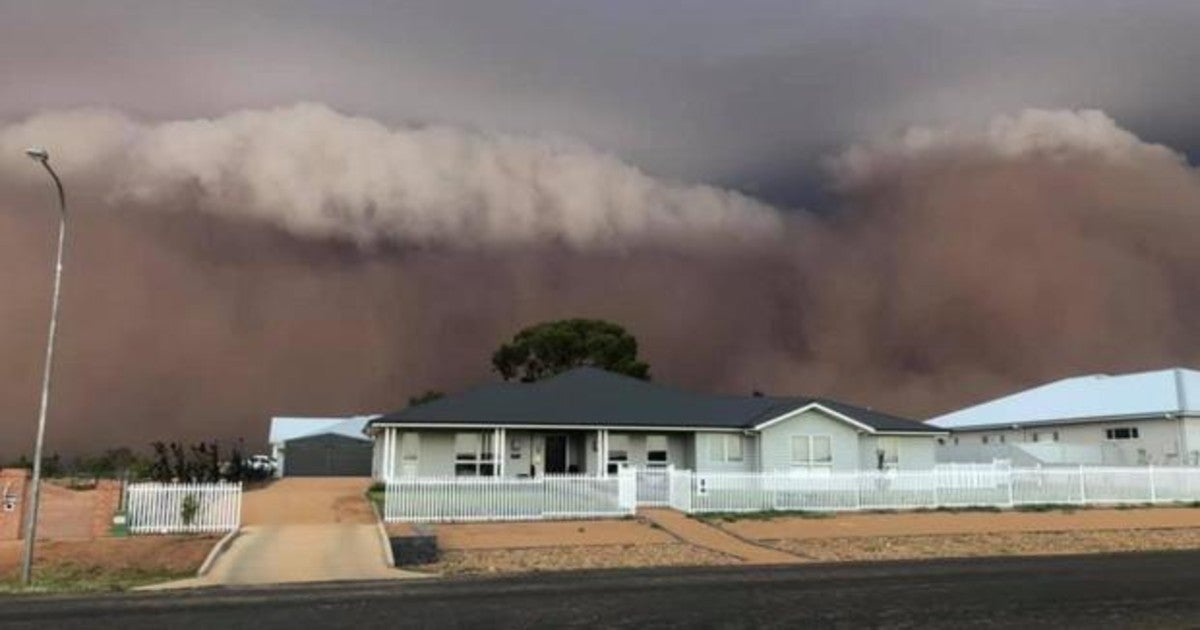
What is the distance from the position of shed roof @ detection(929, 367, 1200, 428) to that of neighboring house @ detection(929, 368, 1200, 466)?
60mm

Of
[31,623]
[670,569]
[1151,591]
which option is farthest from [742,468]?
[31,623]

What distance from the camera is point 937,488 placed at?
34188 millimetres

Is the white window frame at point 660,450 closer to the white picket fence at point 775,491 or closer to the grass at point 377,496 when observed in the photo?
the white picket fence at point 775,491

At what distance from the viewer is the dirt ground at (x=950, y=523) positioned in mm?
26609

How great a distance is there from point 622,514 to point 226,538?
11492 mm

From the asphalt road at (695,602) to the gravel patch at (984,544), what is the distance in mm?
3391

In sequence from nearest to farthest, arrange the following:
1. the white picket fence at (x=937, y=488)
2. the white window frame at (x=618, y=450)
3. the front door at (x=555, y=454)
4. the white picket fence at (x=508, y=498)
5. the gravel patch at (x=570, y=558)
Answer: the gravel patch at (x=570, y=558) < the white picket fence at (x=508, y=498) < the white picket fence at (x=937, y=488) < the white window frame at (x=618, y=450) < the front door at (x=555, y=454)

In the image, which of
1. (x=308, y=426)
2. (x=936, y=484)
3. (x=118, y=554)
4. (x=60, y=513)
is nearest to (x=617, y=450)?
(x=936, y=484)

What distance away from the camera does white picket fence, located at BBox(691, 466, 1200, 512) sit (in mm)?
31328

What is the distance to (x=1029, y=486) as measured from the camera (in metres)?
35.1

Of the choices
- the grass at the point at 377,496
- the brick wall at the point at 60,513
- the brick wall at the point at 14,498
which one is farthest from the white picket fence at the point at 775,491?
the brick wall at the point at 14,498

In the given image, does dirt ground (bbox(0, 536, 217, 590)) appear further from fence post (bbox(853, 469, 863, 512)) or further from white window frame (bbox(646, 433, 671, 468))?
fence post (bbox(853, 469, 863, 512))

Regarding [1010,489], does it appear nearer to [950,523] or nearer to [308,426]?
[950,523]

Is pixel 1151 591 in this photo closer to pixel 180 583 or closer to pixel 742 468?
pixel 180 583
